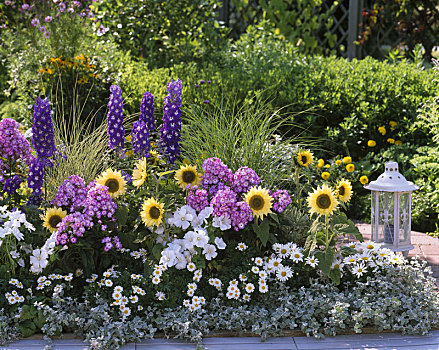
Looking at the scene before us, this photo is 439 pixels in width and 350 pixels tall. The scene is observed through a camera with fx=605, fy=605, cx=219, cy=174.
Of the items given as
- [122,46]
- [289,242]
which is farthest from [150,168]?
[122,46]

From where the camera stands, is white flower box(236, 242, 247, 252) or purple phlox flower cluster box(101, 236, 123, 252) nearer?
purple phlox flower cluster box(101, 236, 123, 252)

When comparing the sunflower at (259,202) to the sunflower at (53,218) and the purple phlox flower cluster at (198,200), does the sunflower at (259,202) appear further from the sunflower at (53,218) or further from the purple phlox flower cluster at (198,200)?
the sunflower at (53,218)

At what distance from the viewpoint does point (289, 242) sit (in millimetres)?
3436

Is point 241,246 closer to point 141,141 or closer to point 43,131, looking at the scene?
point 141,141

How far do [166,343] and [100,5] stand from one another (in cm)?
531

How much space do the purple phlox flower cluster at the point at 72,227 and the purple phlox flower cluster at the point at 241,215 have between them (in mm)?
745

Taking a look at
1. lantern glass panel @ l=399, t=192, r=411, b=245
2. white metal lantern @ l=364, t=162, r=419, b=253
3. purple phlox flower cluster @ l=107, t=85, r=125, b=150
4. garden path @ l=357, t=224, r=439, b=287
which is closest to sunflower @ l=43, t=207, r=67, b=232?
purple phlox flower cluster @ l=107, t=85, r=125, b=150

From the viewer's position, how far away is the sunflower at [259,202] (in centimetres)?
319

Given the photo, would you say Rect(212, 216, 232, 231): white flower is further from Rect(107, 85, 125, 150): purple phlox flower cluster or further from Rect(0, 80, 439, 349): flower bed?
Rect(107, 85, 125, 150): purple phlox flower cluster

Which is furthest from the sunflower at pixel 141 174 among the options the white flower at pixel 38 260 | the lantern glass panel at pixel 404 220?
the lantern glass panel at pixel 404 220

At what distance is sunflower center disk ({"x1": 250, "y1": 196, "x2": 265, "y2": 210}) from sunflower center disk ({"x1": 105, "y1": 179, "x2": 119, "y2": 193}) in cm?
73

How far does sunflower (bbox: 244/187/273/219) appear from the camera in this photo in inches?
126

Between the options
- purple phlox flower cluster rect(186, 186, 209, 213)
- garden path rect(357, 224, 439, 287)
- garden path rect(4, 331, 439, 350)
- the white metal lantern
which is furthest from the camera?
garden path rect(357, 224, 439, 287)

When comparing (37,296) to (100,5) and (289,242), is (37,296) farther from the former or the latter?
(100,5)
